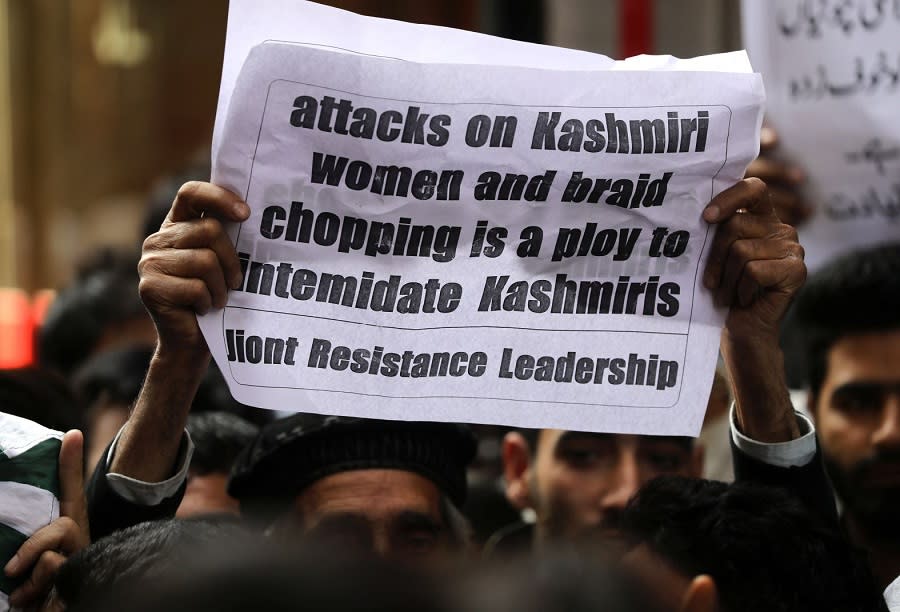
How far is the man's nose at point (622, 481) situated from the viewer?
10.8 ft

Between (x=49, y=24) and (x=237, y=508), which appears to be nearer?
(x=237, y=508)

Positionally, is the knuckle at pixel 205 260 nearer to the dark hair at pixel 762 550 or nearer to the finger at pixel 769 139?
the dark hair at pixel 762 550

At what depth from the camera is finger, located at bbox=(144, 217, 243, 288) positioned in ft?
7.61

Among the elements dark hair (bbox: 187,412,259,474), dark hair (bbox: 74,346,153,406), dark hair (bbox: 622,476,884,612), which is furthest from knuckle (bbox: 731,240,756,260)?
dark hair (bbox: 74,346,153,406)

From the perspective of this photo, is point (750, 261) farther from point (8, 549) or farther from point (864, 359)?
point (864, 359)

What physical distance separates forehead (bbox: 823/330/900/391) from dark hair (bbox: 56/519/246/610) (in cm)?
198

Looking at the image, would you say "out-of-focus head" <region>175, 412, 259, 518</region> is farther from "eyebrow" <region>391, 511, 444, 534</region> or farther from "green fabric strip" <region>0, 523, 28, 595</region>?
"green fabric strip" <region>0, 523, 28, 595</region>

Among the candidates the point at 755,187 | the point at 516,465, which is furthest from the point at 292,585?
the point at 516,465

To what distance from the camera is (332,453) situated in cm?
308

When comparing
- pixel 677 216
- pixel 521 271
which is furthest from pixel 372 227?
pixel 677 216

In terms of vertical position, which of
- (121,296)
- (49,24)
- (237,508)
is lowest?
(49,24)

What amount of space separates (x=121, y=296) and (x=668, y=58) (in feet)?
12.5

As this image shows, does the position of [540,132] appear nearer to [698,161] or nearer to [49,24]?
[698,161]

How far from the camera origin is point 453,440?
123 inches
